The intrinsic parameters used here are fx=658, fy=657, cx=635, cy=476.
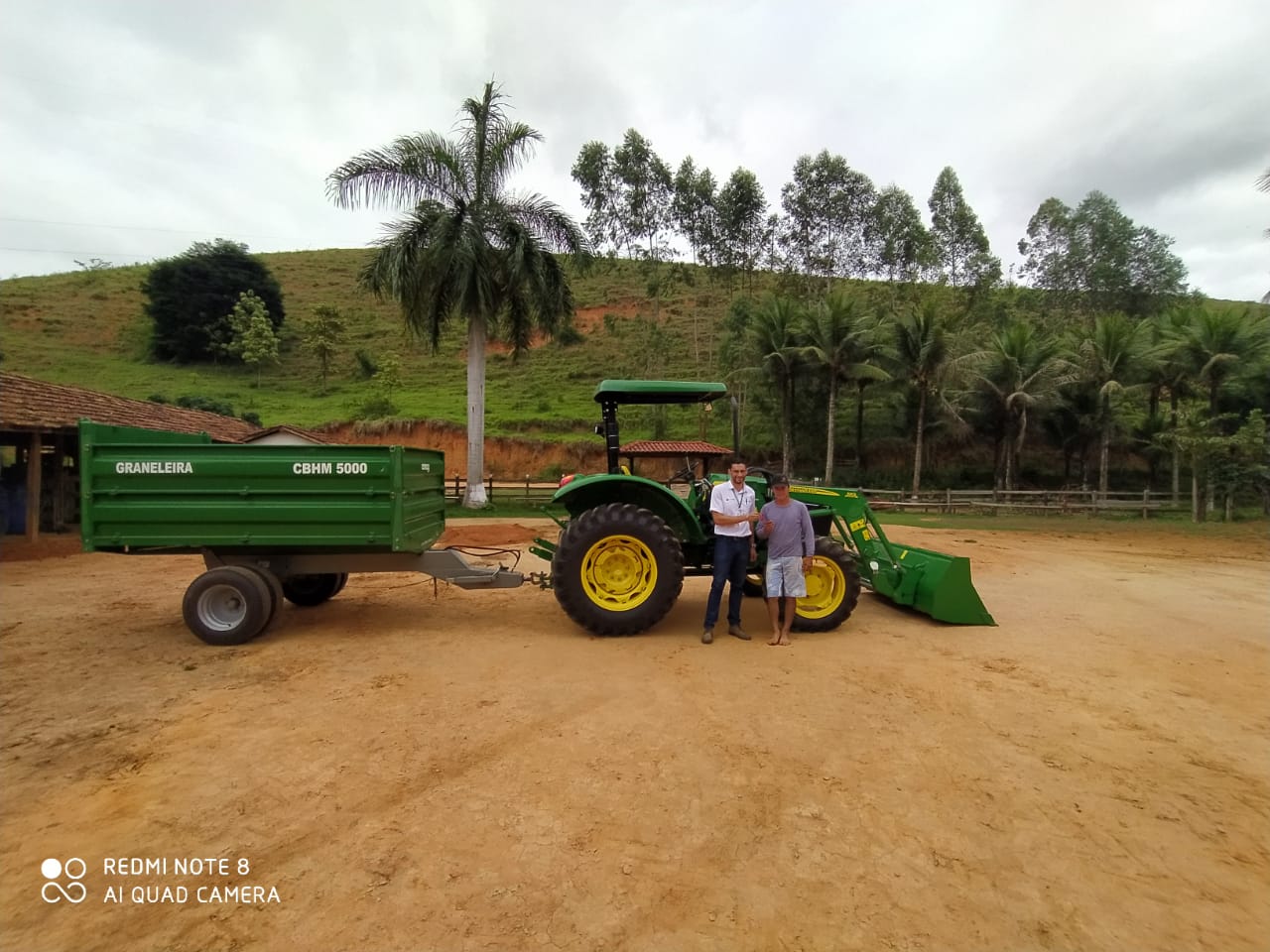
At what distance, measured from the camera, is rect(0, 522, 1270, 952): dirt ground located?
2.28m

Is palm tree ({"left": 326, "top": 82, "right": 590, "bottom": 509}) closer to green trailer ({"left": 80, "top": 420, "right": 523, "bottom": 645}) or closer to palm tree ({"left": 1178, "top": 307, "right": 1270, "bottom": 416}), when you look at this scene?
green trailer ({"left": 80, "top": 420, "right": 523, "bottom": 645})

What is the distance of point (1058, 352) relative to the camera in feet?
80.0

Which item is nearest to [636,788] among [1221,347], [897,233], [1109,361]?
[1221,347]

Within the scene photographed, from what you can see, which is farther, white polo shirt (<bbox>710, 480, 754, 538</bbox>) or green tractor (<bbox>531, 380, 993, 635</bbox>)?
green tractor (<bbox>531, 380, 993, 635</bbox>)

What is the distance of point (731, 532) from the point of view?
5.39 m

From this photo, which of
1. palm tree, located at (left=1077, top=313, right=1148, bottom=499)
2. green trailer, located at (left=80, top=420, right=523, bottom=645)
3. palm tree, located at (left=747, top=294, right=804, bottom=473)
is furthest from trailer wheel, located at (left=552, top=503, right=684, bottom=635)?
palm tree, located at (left=1077, top=313, right=1148, bottom=499)

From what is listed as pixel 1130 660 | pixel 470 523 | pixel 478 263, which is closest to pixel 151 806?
pixel 1130 660

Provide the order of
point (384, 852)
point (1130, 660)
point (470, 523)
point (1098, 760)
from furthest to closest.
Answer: point (470, 523) < point (1130, 660) < point (1098, 760) < point (384, 852)

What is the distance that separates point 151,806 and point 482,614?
3666 mm

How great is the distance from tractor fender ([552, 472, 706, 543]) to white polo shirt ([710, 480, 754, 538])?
39 centimetres

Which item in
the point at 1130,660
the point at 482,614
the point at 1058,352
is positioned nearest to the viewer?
the point at 1130,660

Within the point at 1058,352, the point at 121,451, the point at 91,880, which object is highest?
the point at 1058,352

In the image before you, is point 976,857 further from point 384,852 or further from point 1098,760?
point 384,852

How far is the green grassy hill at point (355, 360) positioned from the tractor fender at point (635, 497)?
21788 mm
